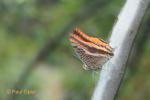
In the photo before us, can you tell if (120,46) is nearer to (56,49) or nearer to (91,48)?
(91,48)

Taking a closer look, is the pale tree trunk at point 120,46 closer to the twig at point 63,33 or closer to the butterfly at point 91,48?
the butterfly at point 91,48

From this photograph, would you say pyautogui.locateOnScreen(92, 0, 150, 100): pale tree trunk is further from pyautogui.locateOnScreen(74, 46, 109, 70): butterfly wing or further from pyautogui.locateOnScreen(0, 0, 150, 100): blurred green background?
pyautogui.locateOnScreen(0, 0, 150, 100): blurred green background

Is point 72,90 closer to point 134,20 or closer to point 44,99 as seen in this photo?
point 44,99

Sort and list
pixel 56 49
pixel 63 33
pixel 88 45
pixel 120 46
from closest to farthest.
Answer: pixel 120 46, pixel 88 45, pixel 63 33, pixel 56 49

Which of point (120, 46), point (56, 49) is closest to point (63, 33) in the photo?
point (56, 49)

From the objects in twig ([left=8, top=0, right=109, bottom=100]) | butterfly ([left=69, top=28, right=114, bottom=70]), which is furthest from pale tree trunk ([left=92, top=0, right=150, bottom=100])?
Result: twig ([left=8, top=0, right=109, bottom=100])

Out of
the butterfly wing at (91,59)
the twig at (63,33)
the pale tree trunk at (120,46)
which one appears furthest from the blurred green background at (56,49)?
the pale tree trunk at (120,46)
